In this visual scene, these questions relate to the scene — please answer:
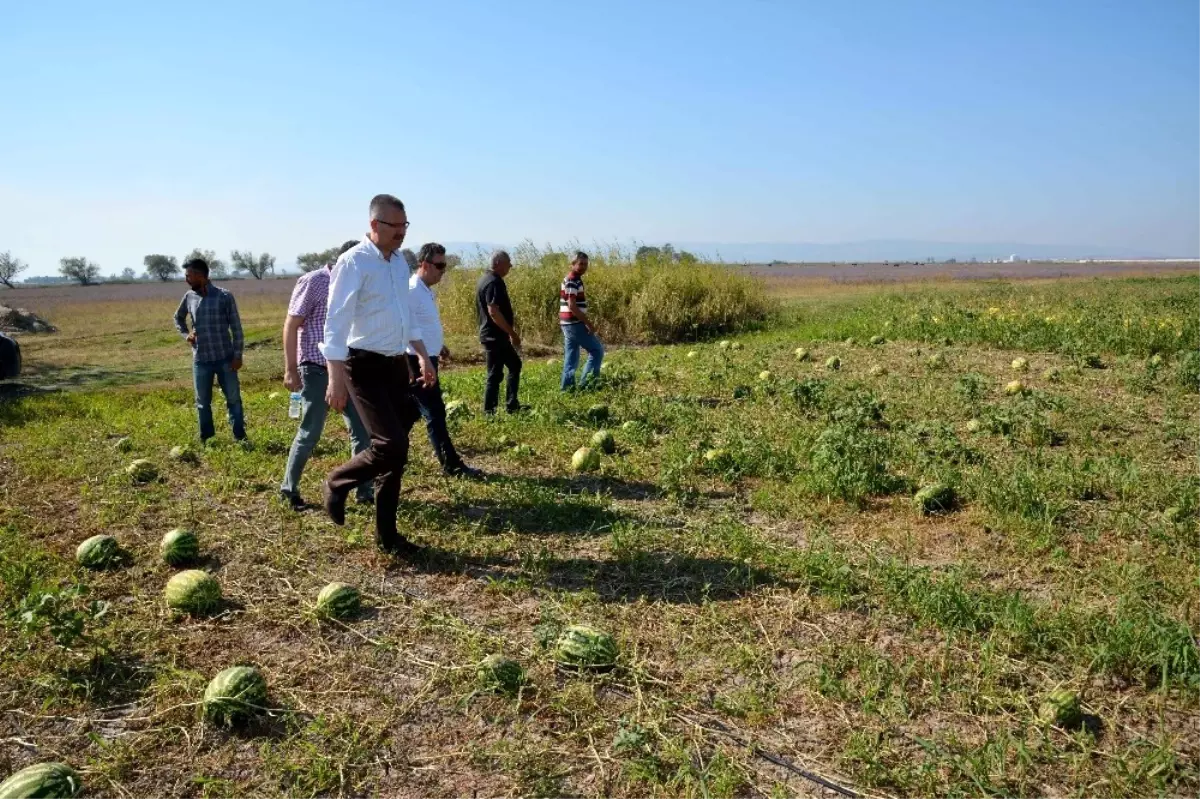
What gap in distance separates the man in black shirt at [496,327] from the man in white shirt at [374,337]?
3.74 metres

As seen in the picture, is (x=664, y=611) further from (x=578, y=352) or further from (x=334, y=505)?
(x=578, y=352)

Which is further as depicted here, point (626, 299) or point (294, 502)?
point (626, 299)

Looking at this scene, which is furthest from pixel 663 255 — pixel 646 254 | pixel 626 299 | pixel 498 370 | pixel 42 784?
pixel 42 784

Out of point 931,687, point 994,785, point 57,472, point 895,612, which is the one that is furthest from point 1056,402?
point 57,472

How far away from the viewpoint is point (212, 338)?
8703 mm

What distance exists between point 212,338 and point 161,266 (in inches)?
3854

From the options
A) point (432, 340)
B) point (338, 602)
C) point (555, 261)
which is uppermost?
point (555, 261)

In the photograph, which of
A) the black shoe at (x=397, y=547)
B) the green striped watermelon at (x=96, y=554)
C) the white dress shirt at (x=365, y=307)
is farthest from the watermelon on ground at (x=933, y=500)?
the green striped watermelon at (x=96, y=554)

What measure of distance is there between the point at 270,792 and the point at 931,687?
3007mm

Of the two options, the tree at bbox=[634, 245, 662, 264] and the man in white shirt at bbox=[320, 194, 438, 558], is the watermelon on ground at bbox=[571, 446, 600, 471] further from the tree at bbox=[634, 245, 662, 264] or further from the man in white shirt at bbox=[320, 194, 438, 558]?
the tree at bbox=[634, 245, 662, 264]

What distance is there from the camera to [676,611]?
4.81 metres

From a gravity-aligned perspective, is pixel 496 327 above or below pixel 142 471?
above

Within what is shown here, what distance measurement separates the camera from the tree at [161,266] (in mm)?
92812

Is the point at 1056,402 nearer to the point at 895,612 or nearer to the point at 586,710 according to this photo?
the point at 895,612
